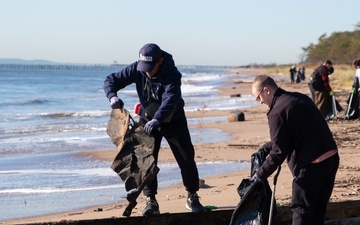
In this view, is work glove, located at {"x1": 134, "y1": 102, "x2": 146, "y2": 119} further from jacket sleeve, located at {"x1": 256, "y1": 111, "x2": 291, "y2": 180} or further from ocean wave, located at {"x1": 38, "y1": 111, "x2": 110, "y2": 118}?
ocean wave, located at {"x1": 38, "y1": 111, "x2": 110, "y2": 118}

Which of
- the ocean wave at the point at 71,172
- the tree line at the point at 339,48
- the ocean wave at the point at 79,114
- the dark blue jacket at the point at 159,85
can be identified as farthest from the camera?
the tree line at the point at 339,48

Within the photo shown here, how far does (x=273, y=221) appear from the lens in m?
6.27

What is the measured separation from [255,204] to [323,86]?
11271 mm

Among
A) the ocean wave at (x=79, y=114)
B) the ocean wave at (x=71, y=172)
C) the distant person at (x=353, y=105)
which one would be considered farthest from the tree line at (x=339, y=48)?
the ocean wave at (x=71, y=172)

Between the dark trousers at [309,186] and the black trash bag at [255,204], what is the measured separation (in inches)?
13.9

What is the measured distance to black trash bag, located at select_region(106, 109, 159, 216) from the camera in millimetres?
6887

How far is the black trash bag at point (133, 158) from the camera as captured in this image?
6.89m

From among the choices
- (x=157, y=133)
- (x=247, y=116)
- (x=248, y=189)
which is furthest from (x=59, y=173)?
(x=247, y=116)

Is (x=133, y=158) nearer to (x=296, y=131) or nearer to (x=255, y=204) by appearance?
(x=255, y=204)

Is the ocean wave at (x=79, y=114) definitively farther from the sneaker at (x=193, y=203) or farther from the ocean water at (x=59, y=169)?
the sneaker at (x=193, y=203)

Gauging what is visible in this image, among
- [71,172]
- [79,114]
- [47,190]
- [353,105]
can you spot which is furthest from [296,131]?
[79,114]

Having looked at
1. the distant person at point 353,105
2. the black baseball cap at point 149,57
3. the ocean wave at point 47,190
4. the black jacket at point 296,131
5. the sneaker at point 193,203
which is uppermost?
the black baseball cap at point 149,57

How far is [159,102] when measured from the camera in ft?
23.7

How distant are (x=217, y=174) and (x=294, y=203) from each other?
5.37 metres
